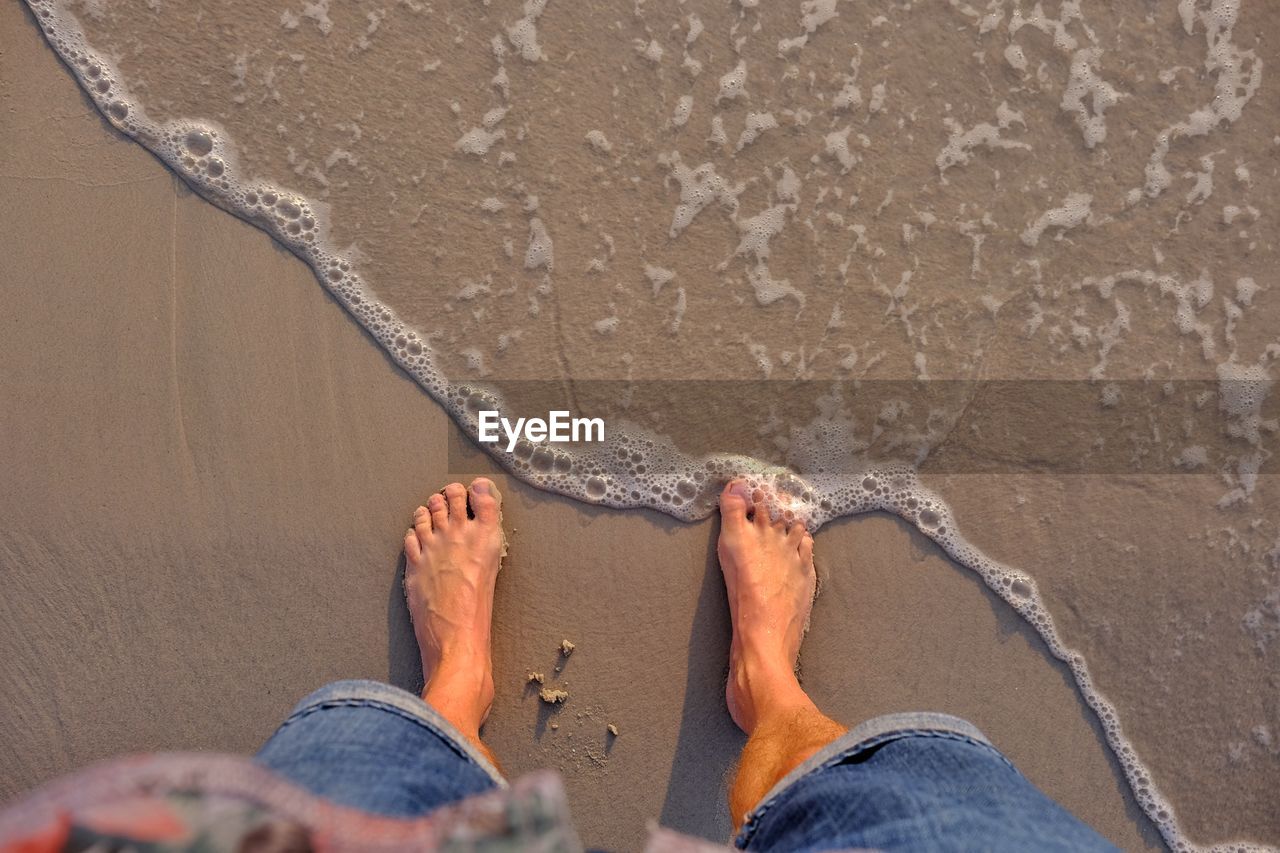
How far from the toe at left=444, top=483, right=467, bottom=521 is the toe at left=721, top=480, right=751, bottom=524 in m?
0.64

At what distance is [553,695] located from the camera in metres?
1.99

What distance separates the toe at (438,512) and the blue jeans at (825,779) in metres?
0.43

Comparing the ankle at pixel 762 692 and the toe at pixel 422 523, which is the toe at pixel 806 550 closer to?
the ankle at pixel 762 692

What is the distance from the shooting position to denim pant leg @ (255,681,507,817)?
1.33 m

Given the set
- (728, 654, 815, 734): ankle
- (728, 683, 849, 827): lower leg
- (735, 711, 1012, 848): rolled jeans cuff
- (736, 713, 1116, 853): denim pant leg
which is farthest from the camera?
(728, 654, 815, 734): ankle

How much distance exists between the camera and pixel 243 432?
197 cm

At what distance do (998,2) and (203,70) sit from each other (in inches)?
77.6

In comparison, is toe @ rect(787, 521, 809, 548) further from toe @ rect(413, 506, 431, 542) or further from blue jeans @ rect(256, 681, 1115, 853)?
toe @ rect(413, 506, 431, 542)

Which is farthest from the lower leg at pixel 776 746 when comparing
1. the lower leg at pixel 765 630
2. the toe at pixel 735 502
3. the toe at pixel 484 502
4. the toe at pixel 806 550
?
the toe at pixel 484 502

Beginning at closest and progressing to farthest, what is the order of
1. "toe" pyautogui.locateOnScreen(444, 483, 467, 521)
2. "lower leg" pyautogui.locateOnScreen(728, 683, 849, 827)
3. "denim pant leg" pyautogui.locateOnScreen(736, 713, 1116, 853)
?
1. "denim pant leg" pyautogui.locateOnScreen(736, 713, 1116, 853)
2. "lower leg" pyautogui.locateOnScreen(728, 683, 849, 827)
3. "toe" pyautogui.locateOnScreen(444, 483, 467, 521)

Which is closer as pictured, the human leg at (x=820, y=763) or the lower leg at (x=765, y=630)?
the human leg at (x=820, y=763)

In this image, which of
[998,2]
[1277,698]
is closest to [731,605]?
[1277,698]

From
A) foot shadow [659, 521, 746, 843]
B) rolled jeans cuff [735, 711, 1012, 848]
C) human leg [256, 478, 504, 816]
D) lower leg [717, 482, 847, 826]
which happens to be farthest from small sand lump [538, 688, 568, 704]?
rolled jeans cuff [735, 711, 1012, 848]

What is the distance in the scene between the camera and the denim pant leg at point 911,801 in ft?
4.33
